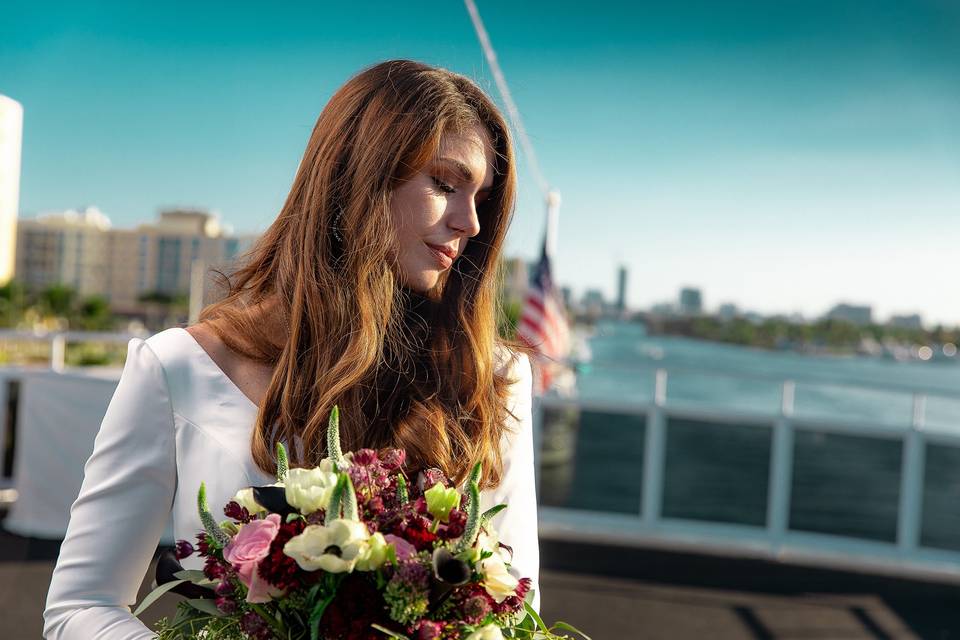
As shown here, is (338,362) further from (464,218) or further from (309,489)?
(309,489)

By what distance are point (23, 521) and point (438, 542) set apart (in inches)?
183

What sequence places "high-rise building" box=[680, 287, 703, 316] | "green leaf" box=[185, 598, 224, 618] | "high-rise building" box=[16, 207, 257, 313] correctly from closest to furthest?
"green leaf" box=[185, 598, 224, 618], "high-rise building" box=[680, 287, 703, 316], "high-rise building" box=[16, 207, 257, 313]

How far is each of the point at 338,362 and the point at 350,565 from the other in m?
0.42

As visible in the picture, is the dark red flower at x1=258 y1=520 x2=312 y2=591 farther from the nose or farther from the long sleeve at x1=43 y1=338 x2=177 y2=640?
the nose

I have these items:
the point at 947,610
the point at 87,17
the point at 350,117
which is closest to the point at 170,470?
the point at 350,117

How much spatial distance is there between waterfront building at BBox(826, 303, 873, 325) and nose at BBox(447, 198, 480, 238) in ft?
266

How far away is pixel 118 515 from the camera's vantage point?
3.59 ft

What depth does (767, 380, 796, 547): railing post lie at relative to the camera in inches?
197

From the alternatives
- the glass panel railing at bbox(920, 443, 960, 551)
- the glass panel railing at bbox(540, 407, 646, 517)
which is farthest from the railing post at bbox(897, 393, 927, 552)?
the glass panel railing at bbox(540, 407, 646, 517)

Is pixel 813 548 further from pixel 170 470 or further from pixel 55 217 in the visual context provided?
pixel 55 217

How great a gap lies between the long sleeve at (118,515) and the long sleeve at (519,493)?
443 millimetres

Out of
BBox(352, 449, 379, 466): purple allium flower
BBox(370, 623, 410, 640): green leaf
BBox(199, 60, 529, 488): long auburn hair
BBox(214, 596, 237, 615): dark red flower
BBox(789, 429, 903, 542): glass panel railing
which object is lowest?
BBox(789, 429, 903, 542): glass panel railing

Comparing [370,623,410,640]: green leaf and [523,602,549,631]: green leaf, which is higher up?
[370,623,410,640]: green leaf

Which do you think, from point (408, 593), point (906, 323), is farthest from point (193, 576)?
point (906, 323)
